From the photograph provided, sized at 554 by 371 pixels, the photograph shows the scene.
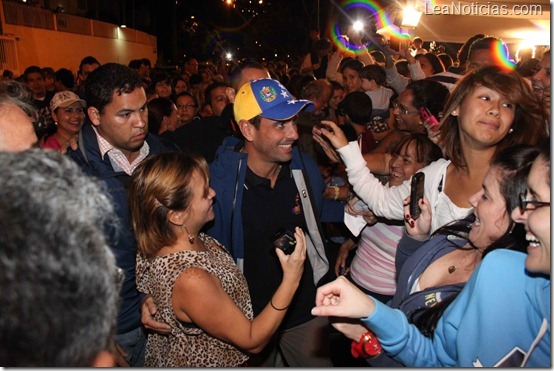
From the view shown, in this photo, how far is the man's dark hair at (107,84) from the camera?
10.6 feet

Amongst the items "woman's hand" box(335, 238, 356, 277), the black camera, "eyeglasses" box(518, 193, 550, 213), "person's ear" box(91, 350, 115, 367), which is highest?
"eyeglasses" box(518, 193, 550, 213)

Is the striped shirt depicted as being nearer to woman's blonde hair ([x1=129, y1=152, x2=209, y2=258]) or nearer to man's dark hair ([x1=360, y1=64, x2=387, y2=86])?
woman's blonde hair ([x1=129, y1=152, x2=209, y2=258])

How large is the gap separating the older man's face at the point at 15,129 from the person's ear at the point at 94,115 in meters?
0.90

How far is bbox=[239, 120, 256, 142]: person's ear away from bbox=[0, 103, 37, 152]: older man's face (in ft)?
4.54

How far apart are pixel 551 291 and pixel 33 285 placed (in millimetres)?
1436

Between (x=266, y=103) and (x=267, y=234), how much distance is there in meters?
0.90

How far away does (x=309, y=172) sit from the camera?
340 centimetres

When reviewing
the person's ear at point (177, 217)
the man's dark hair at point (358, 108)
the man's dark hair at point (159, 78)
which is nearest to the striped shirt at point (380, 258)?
the person's ear at point (177, 217)

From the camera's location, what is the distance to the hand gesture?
2.44m

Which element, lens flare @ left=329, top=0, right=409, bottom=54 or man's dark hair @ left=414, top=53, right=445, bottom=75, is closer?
man's dark hair @ left=414, top=53, right=445, bottom=75

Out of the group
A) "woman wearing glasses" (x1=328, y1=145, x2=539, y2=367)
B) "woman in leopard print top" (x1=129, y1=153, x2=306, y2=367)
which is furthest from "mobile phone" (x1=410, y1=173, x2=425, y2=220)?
"woman in leopard print top" (x1=129, y1=153, x2=306, y2=367)

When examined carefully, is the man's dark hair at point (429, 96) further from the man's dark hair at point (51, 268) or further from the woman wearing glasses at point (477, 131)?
the man's dark hair at point (51, 268)

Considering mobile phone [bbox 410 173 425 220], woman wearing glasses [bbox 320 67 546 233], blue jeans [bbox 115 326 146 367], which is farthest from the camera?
blue jeans [bbox 115 326 146 367]

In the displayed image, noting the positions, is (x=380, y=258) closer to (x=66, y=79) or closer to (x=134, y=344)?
(x=134, y=344)
